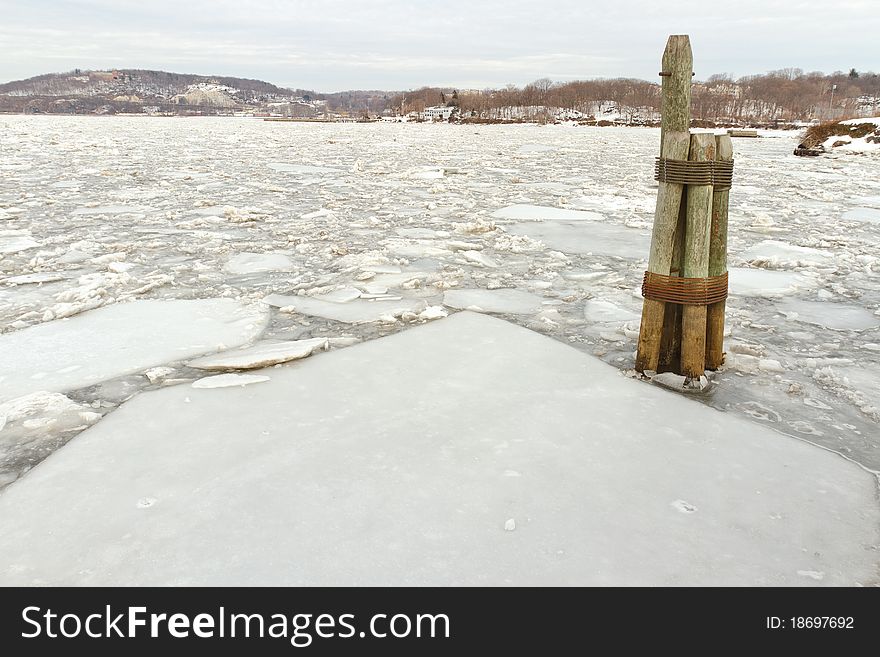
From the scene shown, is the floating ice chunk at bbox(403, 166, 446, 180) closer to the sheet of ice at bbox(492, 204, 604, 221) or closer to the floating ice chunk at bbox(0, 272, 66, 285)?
the sheet of ice at bbox(492, 204, 604, 221)

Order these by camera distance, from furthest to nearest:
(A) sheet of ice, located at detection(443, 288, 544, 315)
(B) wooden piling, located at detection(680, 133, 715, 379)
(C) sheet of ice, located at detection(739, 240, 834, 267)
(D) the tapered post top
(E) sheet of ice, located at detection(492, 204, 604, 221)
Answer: (E) sheet of ice, located at detection(492, 204, 604, 221)
(C) sheet of ice, located at detection(739, 240, 834, 267)
(A) sheet of ice, located at detection(443, 288, 544, 315)
(B) wooden piling, located at detection(680, 133, 715, 379)
(D) the tapered post top

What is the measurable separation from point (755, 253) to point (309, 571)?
5777mm

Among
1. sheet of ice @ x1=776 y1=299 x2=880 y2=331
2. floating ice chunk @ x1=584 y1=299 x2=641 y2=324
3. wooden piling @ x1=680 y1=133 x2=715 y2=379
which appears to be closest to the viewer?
wooden piling @ x1=680 y1=133 x2=715 y2=379

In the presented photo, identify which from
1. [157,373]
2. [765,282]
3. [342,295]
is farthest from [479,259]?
[157,373]

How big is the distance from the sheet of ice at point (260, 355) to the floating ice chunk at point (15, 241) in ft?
13.0

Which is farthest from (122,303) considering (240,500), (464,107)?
(464,107)

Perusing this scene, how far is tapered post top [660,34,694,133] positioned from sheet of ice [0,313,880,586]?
1.41m

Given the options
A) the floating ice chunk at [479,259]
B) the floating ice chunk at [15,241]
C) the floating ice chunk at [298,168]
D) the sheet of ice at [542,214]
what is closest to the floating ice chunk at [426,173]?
the floating ice chunk at [298,168]

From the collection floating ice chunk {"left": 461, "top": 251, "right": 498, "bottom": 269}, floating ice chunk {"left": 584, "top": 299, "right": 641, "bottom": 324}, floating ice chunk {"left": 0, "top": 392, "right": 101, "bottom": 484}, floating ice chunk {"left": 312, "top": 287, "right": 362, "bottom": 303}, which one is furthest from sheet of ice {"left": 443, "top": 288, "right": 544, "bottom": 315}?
floating ice chunk {"left": 0, "top": 392, "right": 101, "bottom": 484}

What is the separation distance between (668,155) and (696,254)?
53 cm

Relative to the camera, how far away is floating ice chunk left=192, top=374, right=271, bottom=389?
9.95ft

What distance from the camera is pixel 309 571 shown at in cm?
177

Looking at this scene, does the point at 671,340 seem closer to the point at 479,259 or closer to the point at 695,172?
the point at 695,172

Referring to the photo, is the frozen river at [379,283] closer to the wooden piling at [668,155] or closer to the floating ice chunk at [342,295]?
the floating ice chunk at [342,295]
